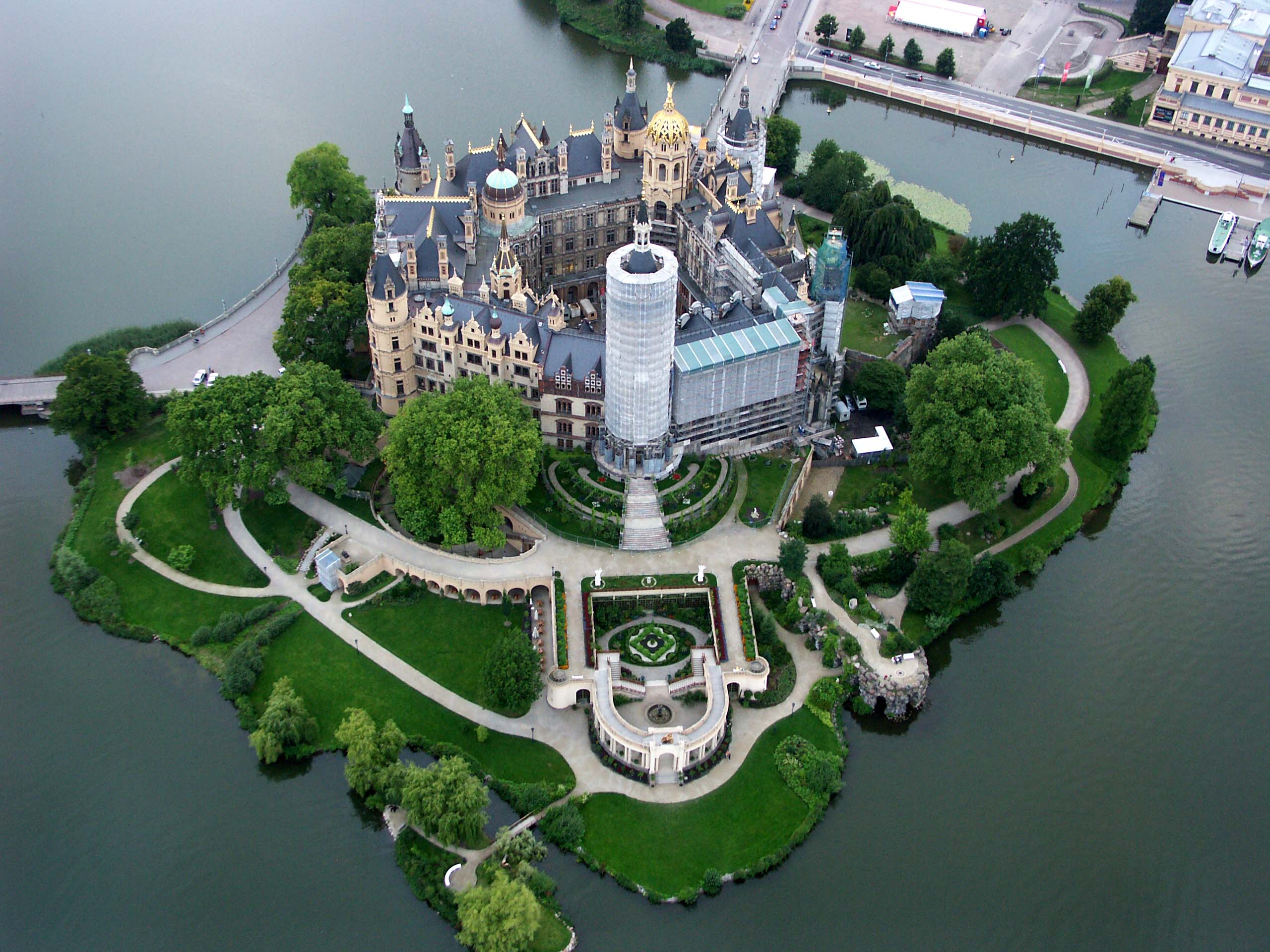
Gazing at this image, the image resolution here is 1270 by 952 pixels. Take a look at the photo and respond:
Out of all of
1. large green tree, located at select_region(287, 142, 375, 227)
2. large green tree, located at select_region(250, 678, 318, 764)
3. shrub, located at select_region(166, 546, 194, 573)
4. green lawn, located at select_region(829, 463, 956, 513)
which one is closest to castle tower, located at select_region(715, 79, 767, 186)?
large green tree, located at select_region(287, 142, 375, 227)

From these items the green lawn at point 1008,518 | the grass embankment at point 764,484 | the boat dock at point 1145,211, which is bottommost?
the green lawn at point 1008,518

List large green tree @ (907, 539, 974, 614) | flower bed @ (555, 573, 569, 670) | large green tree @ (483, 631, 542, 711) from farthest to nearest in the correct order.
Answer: large green tree @ (907, 539, 974, 614) → flower bed @ (555, 573, 569, 670) → large green tree @ (483, 631, 542, 711)

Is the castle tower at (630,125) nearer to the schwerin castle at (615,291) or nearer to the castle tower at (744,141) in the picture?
the schwerin castle at (615,291)

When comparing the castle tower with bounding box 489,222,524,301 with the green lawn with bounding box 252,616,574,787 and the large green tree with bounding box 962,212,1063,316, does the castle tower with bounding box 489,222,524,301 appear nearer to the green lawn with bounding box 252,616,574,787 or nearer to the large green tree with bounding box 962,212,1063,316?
the green lawn with bounding box 252,616,574,787

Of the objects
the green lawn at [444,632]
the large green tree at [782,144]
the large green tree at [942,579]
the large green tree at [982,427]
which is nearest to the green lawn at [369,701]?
the green lawn at [444,632]

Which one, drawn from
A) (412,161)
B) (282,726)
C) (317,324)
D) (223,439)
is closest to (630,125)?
(412,161)

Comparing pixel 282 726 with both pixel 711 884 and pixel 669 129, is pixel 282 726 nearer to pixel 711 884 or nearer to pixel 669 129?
pixel 711 884
